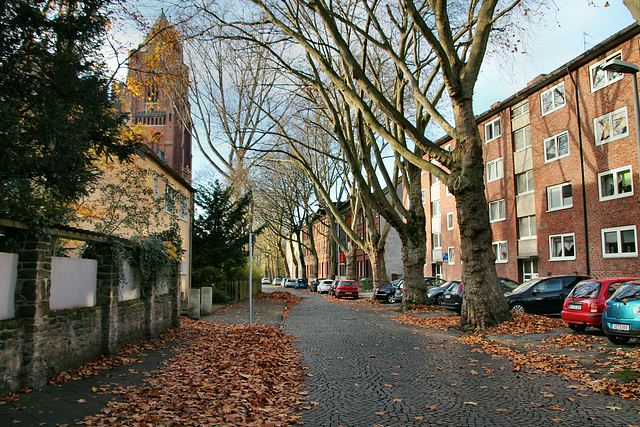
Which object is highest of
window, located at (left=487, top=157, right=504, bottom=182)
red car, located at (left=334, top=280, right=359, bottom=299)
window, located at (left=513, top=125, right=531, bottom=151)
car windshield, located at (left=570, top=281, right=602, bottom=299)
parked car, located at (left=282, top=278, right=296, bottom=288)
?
window, located at (left=513, top=125, right=531, bottom=151)

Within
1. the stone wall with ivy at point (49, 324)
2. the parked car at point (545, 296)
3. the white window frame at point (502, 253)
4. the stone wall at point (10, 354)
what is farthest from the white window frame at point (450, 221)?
the stone wall at point (10, 354)

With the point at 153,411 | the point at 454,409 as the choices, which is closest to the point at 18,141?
the point at 153,411

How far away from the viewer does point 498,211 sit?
32.3 metres

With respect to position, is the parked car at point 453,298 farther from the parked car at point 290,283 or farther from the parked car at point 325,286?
the parked car at point 290,283

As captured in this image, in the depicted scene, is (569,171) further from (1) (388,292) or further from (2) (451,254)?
(2) (451,254)

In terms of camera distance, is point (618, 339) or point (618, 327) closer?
point (618, 327)

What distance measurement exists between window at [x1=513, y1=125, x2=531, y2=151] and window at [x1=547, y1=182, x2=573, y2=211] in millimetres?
3638

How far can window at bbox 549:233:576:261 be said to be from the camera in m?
25.2

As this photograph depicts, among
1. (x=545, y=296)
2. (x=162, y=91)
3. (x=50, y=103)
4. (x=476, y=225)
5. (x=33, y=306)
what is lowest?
(x=545, y=296)

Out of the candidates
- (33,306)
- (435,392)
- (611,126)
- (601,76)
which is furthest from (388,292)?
(33,306)

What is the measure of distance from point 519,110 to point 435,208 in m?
13.5

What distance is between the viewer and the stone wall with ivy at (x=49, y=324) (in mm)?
6277

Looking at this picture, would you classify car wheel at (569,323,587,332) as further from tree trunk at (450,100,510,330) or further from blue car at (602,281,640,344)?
blue car at (602,281,640,344)

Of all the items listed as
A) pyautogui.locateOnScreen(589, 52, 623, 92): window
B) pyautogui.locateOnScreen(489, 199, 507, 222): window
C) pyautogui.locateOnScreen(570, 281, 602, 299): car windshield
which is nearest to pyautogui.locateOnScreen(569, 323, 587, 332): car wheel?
pyautogui.locateOnScreen(570, 281, 602, 299): car windshield
